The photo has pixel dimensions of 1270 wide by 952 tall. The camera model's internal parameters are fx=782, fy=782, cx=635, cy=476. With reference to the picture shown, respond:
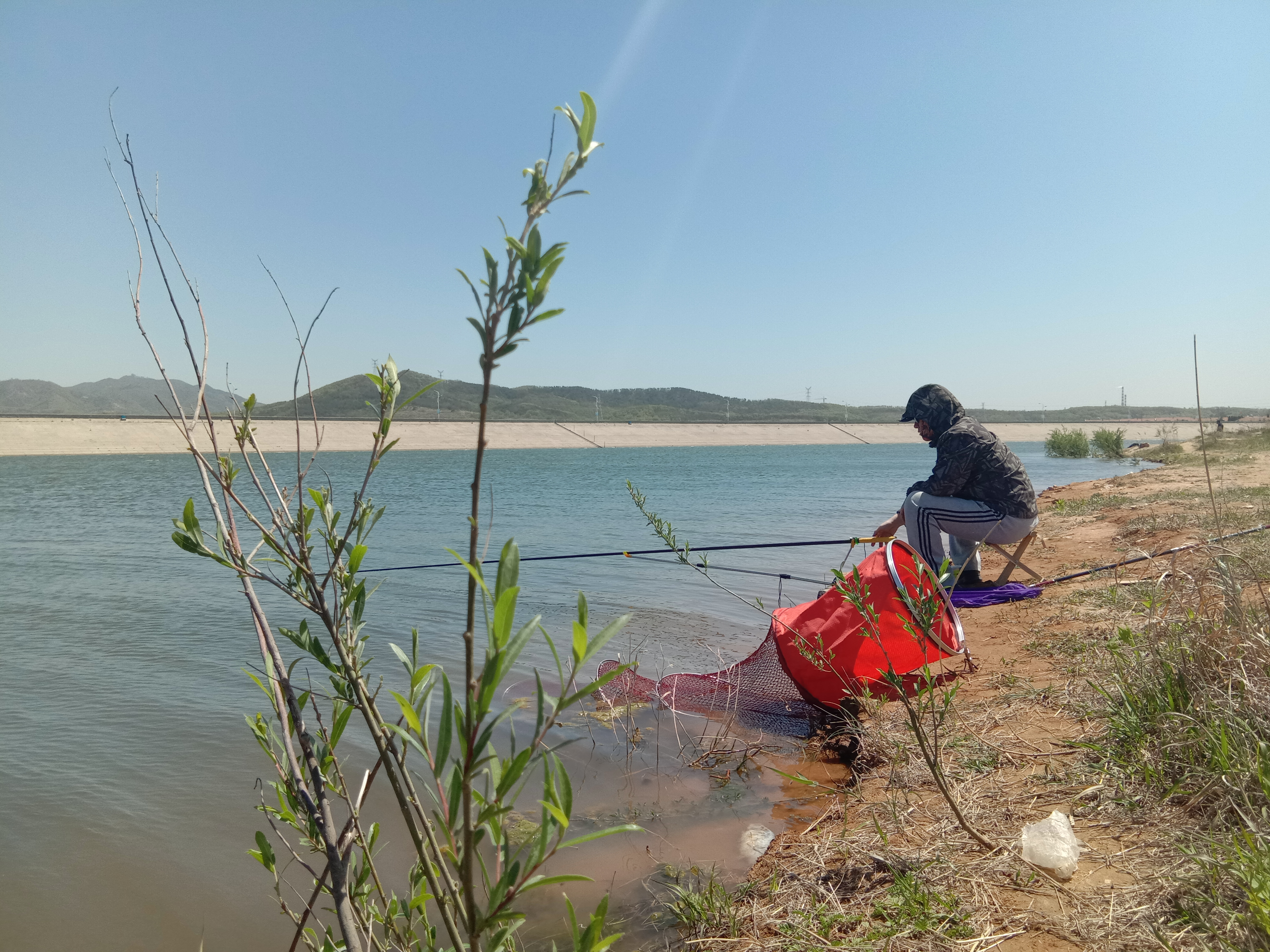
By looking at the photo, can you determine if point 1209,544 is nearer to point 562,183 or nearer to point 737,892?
point 737,892

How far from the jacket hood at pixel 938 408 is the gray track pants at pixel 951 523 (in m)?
0.57

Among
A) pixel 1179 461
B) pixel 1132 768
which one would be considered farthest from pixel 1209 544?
pixel 1179 461

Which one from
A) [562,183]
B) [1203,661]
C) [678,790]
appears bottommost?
[678,790]

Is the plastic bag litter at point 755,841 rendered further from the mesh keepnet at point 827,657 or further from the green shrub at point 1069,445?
the green shrub at point 1069,445

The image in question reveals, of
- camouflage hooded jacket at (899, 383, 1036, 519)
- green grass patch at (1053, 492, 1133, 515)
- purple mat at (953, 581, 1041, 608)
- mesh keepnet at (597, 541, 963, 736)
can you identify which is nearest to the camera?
mesh keepnet at (597, 541, 963, 736)

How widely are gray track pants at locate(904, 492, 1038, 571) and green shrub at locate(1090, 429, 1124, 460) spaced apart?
32.3 meters

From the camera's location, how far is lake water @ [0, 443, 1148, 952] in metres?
3.21

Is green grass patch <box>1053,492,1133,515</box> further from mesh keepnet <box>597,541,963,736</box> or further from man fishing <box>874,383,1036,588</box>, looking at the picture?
mesh keepnet <box>597,541,963,736</box>

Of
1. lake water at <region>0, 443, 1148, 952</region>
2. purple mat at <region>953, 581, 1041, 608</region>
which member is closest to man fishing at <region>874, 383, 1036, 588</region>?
purple mat at <region>953, 581, 1041, 608</region>

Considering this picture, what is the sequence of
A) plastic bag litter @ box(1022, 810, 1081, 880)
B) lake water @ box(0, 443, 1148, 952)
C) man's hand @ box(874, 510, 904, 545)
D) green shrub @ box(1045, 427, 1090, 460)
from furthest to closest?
1. green shrub @ box(1045, 427, 1090, 460)
2. man's hand @ box(874, 510, 904, 545)
3. lake water @ box(0, 443, 1148, 952)
4. plastic bag litter @ box(1022, 810, 1081, 880)

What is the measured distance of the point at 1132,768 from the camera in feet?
8.13

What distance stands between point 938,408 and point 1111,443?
34.2 m

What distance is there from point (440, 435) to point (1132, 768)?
71387 mm

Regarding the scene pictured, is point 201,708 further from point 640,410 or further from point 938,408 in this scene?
point 640,410
